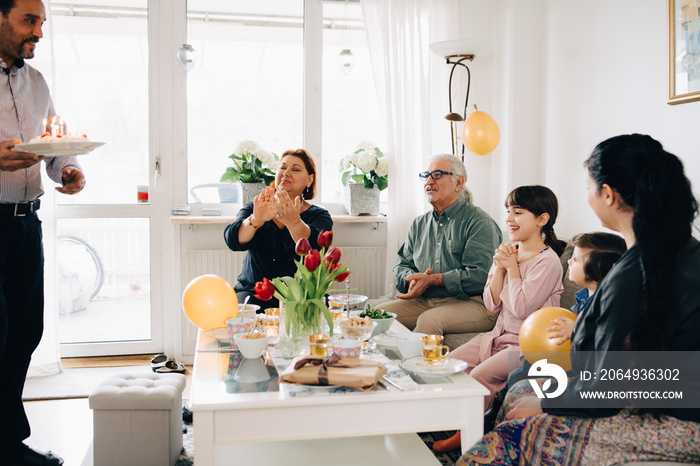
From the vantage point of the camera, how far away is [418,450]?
1988 millimetres

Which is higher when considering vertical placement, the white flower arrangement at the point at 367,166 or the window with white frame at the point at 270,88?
the window with white frame at the point at 270,88

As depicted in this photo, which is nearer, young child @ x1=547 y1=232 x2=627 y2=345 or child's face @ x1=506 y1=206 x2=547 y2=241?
young child @ x1=547 y1=232 x2=627 y2=345

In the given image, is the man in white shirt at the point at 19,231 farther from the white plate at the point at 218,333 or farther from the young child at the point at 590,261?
the young child at the point at 590,261

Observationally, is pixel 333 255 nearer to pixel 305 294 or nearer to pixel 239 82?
pixel 305 294

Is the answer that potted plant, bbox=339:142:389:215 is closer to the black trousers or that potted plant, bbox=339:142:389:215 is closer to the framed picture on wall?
the framed picture on wall

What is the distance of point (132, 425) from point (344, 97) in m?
2.52

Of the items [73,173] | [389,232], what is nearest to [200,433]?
[73,173]

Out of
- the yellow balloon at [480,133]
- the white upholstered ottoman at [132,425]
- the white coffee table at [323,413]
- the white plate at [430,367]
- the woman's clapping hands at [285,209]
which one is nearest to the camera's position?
the white coffee table at [323,413]

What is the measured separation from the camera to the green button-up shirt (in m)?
2.99

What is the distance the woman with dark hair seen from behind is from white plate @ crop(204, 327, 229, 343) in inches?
38.3

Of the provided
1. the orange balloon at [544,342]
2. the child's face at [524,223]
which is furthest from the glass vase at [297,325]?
the child's face at [524,223]

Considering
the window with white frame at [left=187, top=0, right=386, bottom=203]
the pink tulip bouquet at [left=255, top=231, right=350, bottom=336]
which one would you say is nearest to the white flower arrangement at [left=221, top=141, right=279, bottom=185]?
the window with white frame at [left=187, top=0, right=386, bottom=203]

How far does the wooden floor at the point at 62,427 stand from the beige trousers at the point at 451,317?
4.20ft

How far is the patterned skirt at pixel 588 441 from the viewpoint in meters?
1.41
